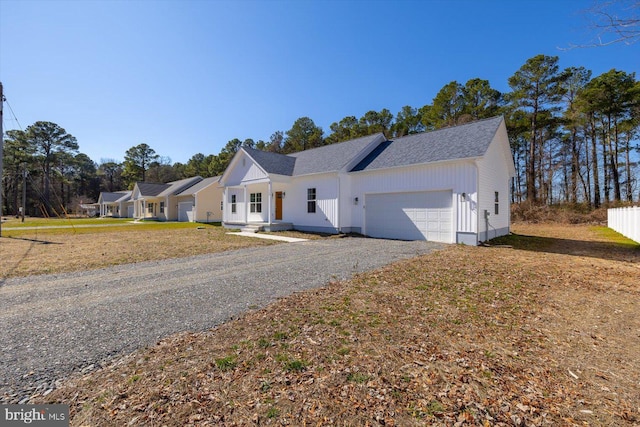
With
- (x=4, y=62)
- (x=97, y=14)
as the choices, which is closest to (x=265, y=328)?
(x=97, y=14)

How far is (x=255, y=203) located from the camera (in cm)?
1828

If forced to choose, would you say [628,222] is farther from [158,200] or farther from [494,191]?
[158,200]

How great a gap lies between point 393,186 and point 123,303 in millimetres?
11350

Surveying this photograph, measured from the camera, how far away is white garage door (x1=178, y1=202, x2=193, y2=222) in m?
29.2

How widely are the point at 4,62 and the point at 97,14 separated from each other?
28.6ft

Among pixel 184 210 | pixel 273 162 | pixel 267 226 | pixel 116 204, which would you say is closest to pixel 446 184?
pixel 267 226

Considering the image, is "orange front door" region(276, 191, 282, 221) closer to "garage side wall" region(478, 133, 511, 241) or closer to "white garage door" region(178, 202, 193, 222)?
"garage side wall" region(478, 133, 511, 241)

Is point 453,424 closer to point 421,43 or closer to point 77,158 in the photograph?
point 421,43

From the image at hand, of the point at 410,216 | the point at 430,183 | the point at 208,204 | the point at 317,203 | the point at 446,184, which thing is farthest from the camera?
the point at 208,204

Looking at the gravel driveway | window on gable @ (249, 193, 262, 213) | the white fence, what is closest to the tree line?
the white fence

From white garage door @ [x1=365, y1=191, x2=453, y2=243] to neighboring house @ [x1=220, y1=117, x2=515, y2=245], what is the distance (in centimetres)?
4

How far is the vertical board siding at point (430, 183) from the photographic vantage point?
10984mm

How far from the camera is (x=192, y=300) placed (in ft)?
15.4

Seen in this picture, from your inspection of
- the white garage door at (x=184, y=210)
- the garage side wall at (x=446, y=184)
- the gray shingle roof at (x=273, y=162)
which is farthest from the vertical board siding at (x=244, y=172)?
the white garage door at (x=184, y=210)
